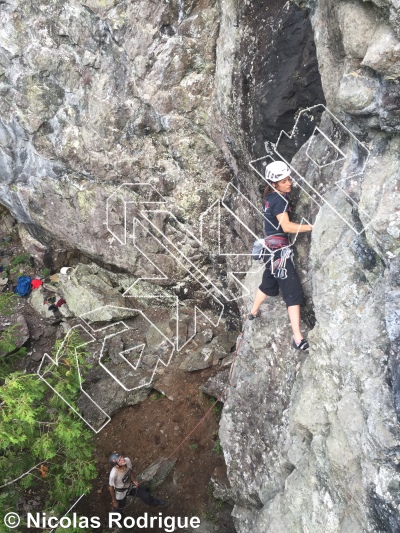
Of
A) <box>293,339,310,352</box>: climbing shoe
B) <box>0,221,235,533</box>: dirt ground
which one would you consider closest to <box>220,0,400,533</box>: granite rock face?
<box>293,339,310,352</box>: climbing shoe

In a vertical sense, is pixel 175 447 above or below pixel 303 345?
below

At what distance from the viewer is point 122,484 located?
9.23 metres

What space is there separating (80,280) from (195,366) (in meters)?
4.81

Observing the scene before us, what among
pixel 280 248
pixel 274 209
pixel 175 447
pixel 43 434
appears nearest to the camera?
pixel 274 209

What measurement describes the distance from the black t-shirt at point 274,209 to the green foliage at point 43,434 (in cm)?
390

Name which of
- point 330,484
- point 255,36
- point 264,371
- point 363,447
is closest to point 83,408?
point 264,371

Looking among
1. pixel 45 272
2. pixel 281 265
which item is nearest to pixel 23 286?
pixel 45 272

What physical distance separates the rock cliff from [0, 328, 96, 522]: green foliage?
2.78 meters

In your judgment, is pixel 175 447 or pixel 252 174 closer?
pixel 252 174

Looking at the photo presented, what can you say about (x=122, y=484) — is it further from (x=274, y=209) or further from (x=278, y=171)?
(x=278, y=171)

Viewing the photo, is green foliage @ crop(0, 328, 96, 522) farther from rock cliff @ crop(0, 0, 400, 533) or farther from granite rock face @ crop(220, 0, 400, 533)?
granite rock face @ crop(220, 0, 400, 533)

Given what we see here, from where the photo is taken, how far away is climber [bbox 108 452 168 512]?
9.09 metres

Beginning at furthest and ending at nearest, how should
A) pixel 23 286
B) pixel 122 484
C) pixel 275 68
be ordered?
1. pixel 23 286
2. pixel 122 484
3. pixel 275 68

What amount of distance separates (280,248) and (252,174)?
254cm
